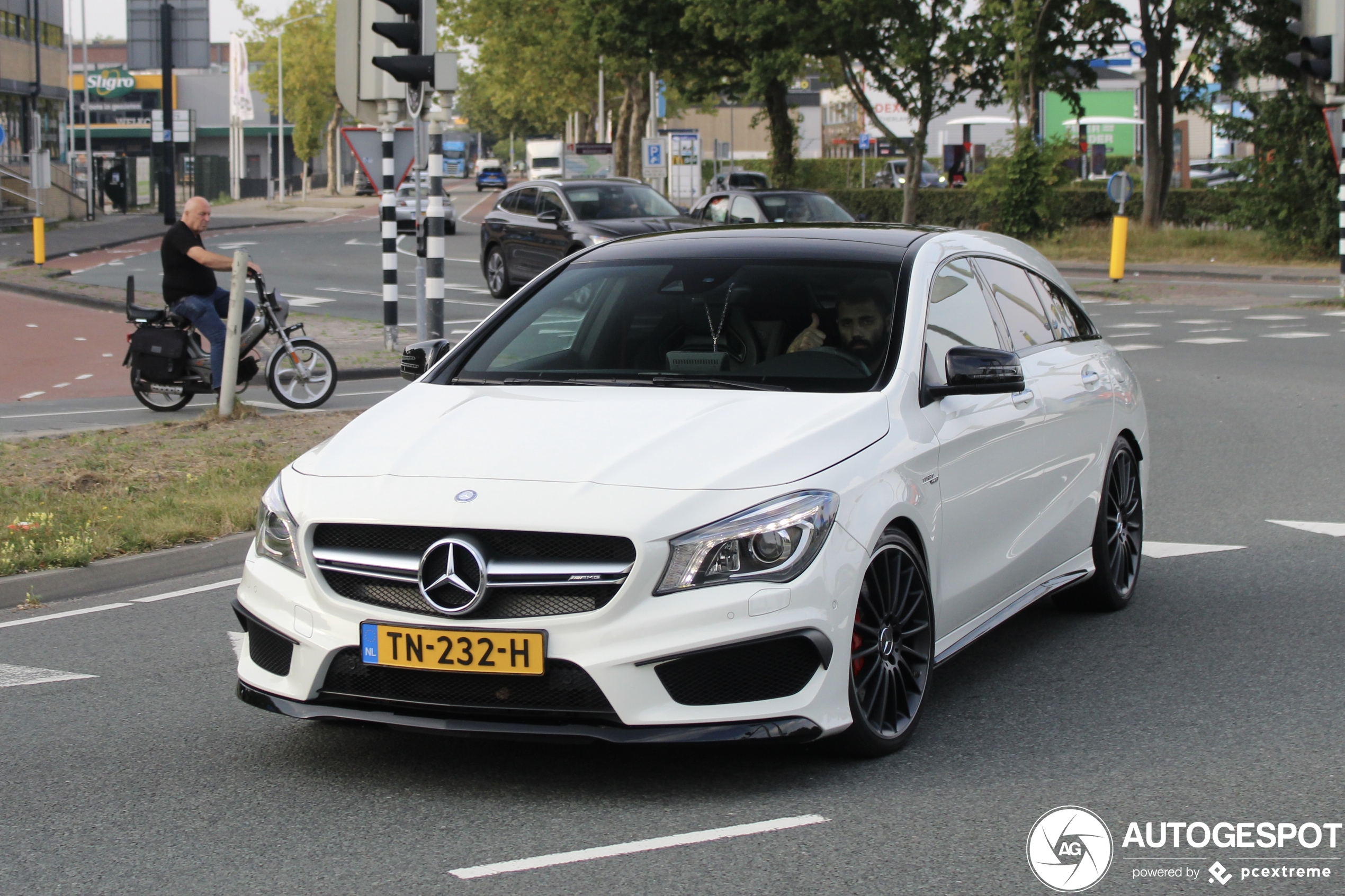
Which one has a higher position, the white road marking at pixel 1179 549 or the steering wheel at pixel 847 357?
the steering wheel at pixel 847 357

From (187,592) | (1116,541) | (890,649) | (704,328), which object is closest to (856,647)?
(890,649)

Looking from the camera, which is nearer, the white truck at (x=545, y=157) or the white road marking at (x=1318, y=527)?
the white road marking at (x=1318, y=527)

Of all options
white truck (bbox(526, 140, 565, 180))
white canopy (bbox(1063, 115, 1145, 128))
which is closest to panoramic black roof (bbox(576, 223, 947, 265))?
white canopy (bbox(1063, 115, 1145, 128))

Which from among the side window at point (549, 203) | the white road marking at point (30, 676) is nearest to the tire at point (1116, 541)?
the white road marking at point (30, 676)

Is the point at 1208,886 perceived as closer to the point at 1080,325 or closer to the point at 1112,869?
the point at 1112,869

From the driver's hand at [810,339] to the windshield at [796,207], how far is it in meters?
20.7

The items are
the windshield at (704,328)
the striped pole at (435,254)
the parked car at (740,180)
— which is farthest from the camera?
the parked car at (740,180)

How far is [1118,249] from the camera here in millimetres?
28641

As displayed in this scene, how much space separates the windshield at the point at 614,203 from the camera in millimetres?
25266

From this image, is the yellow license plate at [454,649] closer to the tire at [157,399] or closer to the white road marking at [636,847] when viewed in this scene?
the white road marking at [636,847]

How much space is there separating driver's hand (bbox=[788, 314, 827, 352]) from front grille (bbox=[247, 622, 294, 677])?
1.90 meters

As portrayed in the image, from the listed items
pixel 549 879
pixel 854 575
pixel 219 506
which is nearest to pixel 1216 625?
pixel 854 575

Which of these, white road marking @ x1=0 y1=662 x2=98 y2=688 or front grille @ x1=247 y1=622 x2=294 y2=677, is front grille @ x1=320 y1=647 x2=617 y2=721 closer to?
front grille @ x1=247 y1=622 x2=294 y2=677

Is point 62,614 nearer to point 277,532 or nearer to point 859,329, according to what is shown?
point 277,532
